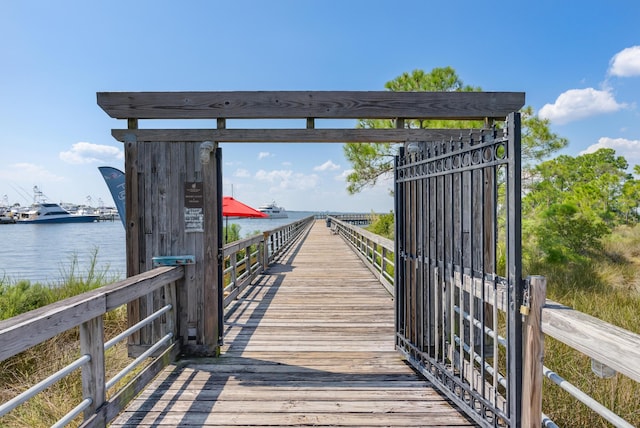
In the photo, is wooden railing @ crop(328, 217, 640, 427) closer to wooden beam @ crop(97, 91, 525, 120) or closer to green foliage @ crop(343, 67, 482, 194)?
wooden beam @ crop(97, 91, 525, 120)

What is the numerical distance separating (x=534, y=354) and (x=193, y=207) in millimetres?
3299

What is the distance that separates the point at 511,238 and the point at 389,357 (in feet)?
7.31

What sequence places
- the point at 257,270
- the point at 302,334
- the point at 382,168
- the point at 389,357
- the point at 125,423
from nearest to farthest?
the point at 125,423, the point at 389,357, the point at 302,334, the point at 257,270, the point at 382,168

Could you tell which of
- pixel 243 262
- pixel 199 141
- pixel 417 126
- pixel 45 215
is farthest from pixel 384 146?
pixel 45 215

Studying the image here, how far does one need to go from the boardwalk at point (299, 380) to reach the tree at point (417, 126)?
855 centimetres

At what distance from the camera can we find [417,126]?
1190cm

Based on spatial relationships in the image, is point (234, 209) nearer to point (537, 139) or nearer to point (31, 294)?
point (31, 294)

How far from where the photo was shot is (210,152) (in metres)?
3.99

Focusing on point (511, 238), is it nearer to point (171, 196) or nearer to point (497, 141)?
point (497, 141)

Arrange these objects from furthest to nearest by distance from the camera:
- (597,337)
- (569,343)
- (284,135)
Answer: (284,135)
(569,343)
(597,337)

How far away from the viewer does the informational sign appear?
3.97 metres

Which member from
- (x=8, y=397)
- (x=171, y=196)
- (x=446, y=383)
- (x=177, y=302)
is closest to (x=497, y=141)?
(x=446, y=383)

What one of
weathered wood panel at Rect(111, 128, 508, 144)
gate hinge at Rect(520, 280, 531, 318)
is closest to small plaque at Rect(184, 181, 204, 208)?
weathered wood panel at Rect(111, 128, 508, 144)

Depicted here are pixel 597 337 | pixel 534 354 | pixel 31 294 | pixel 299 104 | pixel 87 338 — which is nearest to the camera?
pixel 597 337
